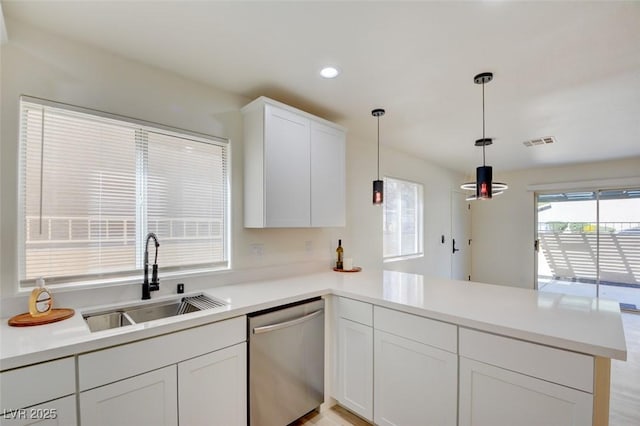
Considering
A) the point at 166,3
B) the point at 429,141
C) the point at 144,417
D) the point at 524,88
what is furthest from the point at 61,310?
the point at 429,141

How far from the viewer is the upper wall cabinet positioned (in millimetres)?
2178

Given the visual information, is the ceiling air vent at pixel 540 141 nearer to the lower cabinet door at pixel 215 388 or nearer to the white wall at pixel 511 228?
the white wall at pixel 511 228

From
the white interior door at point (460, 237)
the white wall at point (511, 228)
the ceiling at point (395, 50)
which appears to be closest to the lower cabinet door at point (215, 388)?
the ceiling at point (395, 50)

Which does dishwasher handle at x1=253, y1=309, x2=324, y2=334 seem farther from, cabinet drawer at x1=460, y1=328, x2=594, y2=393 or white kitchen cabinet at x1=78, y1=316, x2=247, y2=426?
cabinet drawer at x1=460, y1=328, x2=594, y2=393

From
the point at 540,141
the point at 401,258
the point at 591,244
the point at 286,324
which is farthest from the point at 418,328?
the point at 591,244

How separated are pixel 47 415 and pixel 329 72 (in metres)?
2.28

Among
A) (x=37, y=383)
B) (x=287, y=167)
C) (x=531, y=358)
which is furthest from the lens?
(x=287, y=167)

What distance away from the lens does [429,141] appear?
3.67 meters

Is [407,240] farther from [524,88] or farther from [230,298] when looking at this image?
[230,298]

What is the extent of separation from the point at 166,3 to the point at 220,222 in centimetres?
142

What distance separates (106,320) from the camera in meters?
1.67

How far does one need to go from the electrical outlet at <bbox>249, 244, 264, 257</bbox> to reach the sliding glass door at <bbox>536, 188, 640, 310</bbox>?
5.46 metres

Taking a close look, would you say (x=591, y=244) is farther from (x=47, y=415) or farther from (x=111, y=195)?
(x=47, y=415)

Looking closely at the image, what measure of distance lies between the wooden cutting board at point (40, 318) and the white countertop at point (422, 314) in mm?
27
